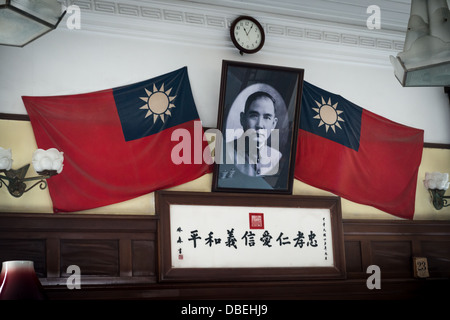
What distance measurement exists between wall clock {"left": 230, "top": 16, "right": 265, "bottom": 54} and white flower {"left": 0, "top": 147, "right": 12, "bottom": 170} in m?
2.07

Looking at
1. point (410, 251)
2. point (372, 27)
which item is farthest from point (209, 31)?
point (410, 251)

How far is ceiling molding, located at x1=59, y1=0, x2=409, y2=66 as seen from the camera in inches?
182

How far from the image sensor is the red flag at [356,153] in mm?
4914

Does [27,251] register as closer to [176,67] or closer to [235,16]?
[176,67]

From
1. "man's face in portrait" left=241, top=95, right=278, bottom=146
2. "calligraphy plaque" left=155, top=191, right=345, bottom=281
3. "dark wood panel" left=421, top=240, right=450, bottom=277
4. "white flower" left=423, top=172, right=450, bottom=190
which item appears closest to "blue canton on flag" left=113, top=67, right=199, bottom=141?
"man's face in portrait" left=241, top=95, right=278, bottom=146

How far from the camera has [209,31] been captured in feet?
16.0

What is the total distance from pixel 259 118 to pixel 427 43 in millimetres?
1745

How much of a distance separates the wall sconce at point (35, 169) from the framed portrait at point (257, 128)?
1.27 m

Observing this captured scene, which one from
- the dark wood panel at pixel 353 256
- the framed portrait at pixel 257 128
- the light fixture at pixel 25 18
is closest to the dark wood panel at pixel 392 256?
the dark wood panel at pixel 353 256

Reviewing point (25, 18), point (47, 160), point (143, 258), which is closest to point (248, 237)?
point (143, 258)

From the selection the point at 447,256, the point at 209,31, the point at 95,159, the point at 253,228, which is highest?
the point at 209,31

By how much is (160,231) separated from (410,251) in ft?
7.56

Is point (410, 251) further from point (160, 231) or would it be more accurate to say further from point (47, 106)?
point (47, 106)
